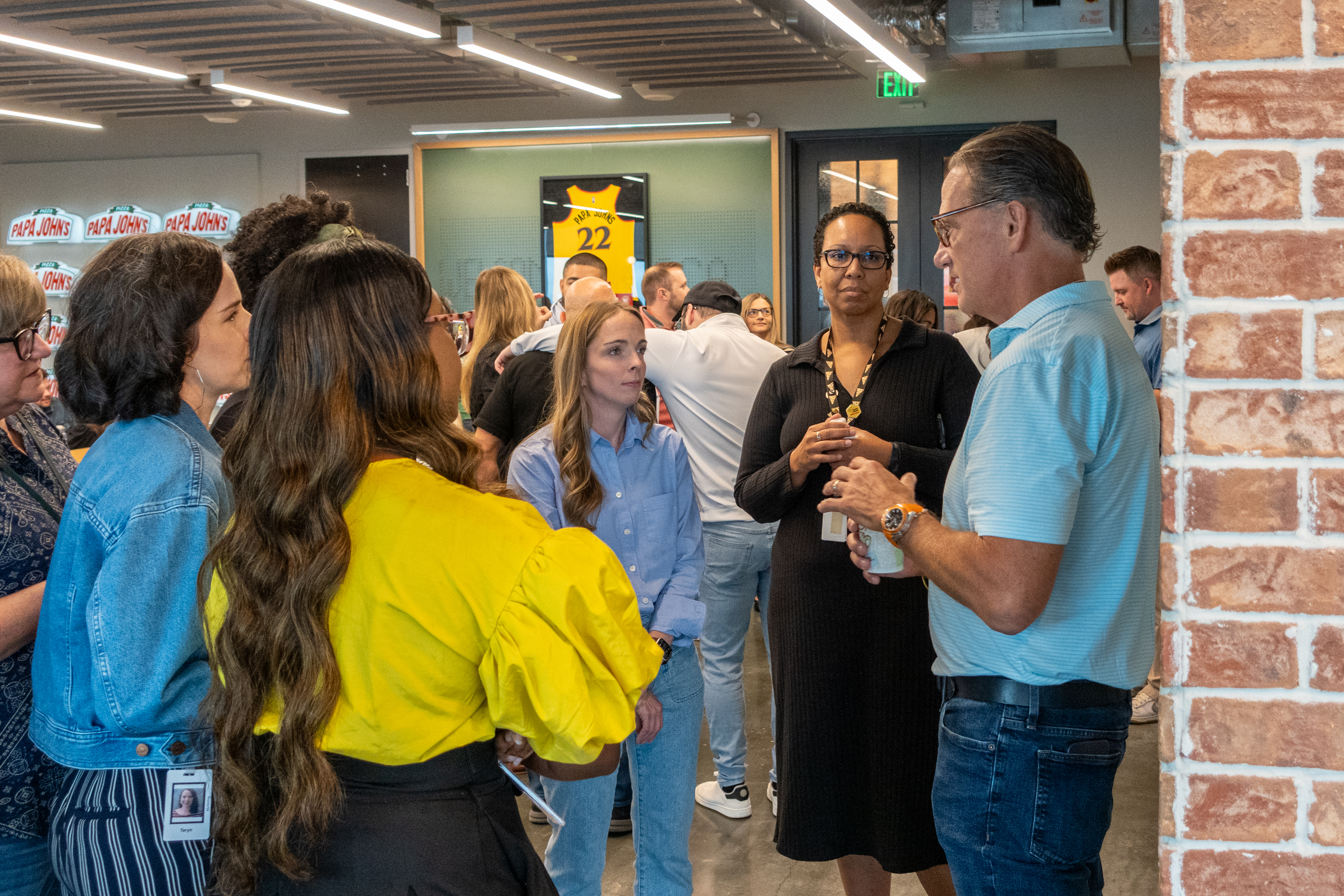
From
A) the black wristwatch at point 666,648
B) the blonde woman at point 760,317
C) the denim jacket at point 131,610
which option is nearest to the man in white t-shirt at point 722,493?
the black wristwatch at point 666,648

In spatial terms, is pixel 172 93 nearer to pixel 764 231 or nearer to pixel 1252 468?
pixel 764 231

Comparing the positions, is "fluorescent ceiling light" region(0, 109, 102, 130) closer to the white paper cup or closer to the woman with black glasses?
the woman with black glasses

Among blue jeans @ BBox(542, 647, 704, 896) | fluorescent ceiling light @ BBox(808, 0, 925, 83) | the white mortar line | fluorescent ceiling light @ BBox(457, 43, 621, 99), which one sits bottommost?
→ blue jeans @ BBox(542, 647, 704, 896)

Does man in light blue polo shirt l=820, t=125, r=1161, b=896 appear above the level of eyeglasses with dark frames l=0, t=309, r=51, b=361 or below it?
below

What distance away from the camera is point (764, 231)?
9141 mm

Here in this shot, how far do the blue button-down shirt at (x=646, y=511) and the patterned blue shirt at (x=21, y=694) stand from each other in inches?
39.3

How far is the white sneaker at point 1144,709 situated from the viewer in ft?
15.6

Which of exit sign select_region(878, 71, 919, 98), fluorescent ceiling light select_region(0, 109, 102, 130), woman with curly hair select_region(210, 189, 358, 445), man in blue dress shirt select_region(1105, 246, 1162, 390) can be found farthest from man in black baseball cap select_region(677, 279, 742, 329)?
fluorescent ceiling light select_region(0, 109, 102, 130)

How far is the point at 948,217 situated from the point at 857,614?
3.59ft

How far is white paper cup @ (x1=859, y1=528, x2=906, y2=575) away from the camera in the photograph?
1.83m

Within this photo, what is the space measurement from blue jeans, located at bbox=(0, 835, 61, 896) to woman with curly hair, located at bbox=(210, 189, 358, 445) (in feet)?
2.58

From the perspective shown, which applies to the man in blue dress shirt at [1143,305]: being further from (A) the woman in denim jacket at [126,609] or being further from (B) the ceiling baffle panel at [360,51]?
(A) the woman in denim jacket at [126,609]

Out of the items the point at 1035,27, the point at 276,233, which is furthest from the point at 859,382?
the point at 1035,27

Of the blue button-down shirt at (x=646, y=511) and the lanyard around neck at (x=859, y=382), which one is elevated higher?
the lanyard around neck at (x=859, y=382)
